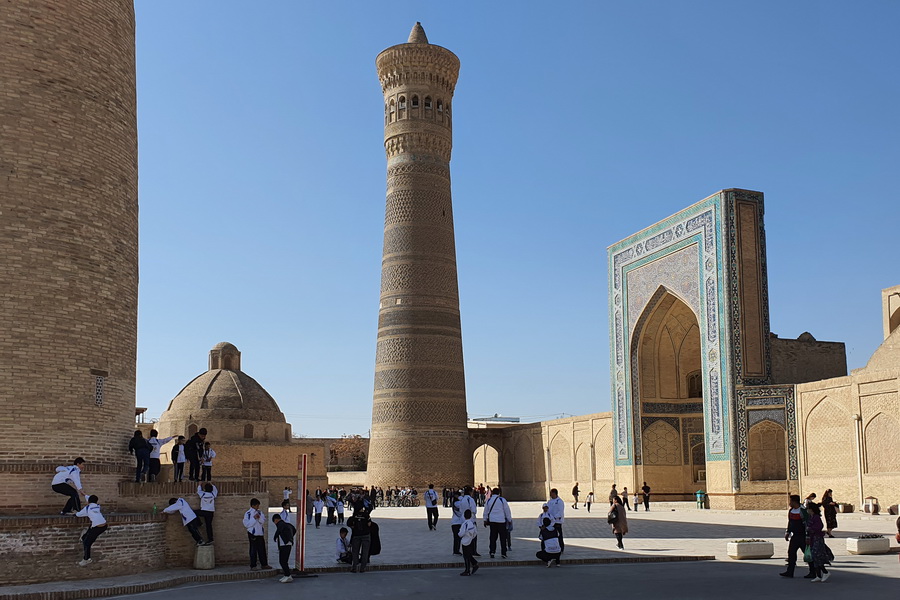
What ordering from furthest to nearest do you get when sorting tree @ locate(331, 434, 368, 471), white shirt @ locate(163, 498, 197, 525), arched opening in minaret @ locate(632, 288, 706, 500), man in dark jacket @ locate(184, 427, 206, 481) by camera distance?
tree @ locate(331, 434, 368, 471)
arched opening in minaret @ locate(632, 288, 706, 500)
man in dark jacket @ locate(184, 427, 206, 481)
white shirt @ locate(163, 498, 197, 525)

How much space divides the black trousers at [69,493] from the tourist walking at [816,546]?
615cm

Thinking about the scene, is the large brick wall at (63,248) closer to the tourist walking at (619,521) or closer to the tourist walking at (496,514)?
the tourist walking at (496,514)

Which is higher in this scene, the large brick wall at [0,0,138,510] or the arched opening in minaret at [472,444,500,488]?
the large brick wall at [0,0,138,510]

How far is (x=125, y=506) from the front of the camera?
8734 mm

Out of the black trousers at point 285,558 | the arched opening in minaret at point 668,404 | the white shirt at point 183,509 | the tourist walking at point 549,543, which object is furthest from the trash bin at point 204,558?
the arched opening in minaret at point 668,404

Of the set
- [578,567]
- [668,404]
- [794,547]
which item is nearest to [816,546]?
[794,547]

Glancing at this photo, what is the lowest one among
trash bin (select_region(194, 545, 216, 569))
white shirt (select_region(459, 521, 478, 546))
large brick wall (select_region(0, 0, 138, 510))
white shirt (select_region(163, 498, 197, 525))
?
trash bin (select_region(194, 545, 216, 569))

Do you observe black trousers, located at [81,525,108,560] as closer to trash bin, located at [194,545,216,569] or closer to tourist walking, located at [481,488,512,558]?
trash bin, located at [194,545,216,569]

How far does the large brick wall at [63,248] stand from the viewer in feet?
26.8

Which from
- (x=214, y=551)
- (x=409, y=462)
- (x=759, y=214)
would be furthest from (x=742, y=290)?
(x=214, y=551)

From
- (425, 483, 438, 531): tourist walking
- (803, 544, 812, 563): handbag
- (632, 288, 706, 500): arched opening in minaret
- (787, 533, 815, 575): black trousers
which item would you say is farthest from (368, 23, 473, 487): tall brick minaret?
(803, 544, 812, 563): handbag

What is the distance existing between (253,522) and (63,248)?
9.99ft

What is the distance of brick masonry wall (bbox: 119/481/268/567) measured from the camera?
855 centimetres

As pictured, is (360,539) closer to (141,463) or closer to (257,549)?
(257,549)
